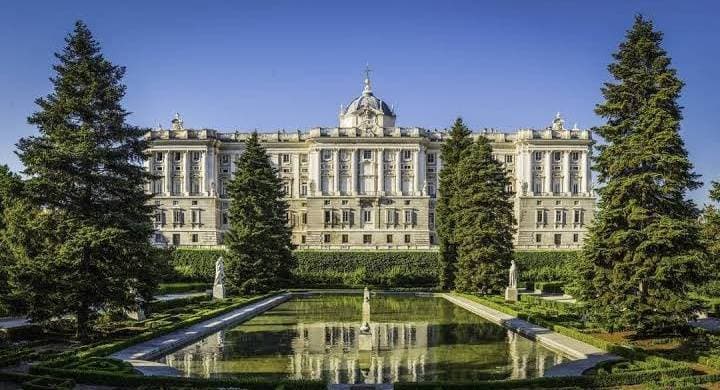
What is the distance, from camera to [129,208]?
23531 millimetres

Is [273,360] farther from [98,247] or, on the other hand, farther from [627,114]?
[627,114]

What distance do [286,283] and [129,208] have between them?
103ft

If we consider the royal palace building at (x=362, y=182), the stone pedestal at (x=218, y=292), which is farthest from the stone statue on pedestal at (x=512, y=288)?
the royal palace building at (x=362, y=182)

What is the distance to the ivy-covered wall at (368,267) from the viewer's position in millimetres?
57938

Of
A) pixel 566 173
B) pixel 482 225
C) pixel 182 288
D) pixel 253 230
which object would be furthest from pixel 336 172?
pixel 482 225

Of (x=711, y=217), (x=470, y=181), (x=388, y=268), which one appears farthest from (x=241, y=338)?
(x=388, y=268)

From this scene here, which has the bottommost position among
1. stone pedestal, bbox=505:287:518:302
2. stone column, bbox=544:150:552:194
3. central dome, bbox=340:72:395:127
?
stone pedestal, bbox=505:287:518:302

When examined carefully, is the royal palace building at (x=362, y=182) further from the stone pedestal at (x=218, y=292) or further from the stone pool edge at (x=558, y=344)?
the stone pool edge at (x=558, y=344)

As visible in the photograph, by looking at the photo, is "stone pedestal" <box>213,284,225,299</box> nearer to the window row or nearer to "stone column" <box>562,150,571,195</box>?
the window row

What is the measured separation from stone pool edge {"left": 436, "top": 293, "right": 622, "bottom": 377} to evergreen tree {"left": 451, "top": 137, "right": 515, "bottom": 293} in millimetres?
8853

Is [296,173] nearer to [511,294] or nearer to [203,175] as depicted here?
[203,175]

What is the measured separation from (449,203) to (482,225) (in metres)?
7.55

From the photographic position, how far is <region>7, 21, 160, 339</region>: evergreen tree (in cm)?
2166

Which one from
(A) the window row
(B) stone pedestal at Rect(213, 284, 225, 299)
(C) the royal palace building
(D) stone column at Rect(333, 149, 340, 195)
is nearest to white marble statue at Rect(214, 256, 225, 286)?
(B) stone pedestal at Rect(213, 284, 225, 299)
